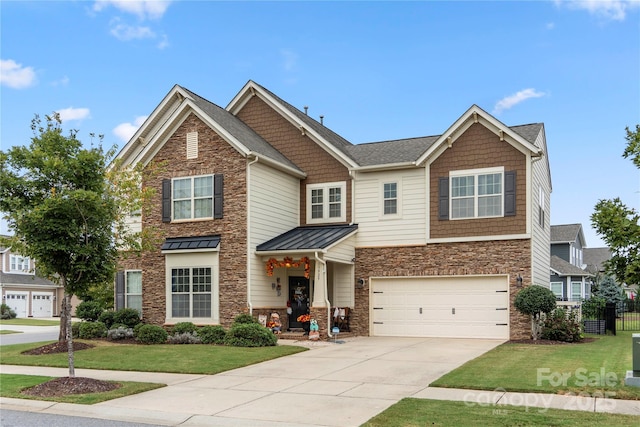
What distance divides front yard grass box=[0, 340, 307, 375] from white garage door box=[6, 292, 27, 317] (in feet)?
112

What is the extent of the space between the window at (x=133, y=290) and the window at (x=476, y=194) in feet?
39.2

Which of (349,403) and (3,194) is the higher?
(3,194)

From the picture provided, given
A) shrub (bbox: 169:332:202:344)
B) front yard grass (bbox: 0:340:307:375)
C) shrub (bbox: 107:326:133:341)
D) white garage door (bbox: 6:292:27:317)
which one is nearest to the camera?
front yard grass (bbox: 0:340:307:375)

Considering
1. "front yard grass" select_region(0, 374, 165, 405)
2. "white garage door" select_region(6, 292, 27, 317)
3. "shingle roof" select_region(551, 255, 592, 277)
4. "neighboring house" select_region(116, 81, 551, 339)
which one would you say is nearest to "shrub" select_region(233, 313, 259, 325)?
"neighboring house" select_region(116, 81, 551, 339)

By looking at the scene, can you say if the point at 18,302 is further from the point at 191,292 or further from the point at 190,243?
the point at 190,243

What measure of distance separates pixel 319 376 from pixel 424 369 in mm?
2414

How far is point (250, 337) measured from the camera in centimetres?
1945

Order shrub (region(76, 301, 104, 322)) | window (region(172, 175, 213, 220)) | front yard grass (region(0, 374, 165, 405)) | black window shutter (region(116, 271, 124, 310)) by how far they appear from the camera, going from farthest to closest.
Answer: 1. shrub (region(76, 301, 104, 322))
2. black window shutter (region(116, 271, 124, 310))
3. window (region(172, 175, 213, 220))
4. front yard grass (region(0, 374, 165, 405))

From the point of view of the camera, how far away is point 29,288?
53125 mm

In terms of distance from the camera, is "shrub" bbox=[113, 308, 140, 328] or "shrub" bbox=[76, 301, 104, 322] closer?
"shrub" bbox=[113, 308, 140, 328]

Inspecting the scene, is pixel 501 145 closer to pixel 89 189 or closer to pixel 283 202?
pixel 283 202

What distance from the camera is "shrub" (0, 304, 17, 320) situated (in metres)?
48.6

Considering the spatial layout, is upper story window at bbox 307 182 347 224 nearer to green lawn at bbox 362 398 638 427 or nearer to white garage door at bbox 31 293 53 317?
green lawn at bbox 362 398 638 427

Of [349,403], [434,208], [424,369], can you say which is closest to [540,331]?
[434,208]
